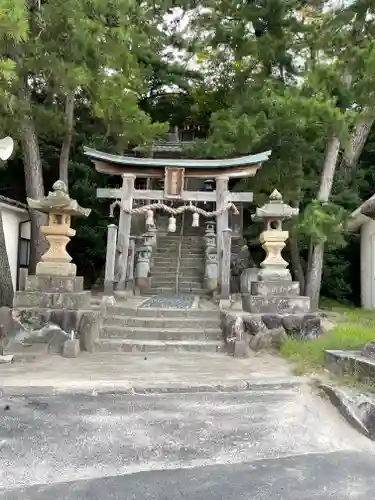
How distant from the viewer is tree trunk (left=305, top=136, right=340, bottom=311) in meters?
14.5

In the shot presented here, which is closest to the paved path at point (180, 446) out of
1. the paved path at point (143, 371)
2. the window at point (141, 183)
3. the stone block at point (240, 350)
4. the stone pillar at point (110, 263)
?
the paved path at point (143, 371)

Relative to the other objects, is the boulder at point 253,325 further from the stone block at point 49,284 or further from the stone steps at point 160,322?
the stone block at point 49,284

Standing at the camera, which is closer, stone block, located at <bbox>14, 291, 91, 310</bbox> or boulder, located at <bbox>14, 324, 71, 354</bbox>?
boulder, located at <bbox>14, 324, 71, 354</bbox>

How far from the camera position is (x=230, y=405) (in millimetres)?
5531

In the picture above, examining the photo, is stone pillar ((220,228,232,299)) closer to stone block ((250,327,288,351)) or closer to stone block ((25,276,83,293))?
stone block ((250,327,288,351))

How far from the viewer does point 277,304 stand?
9.27 metres

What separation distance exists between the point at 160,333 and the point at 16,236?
8.57 m

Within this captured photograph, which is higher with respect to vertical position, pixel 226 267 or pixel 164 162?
pixel 164 162

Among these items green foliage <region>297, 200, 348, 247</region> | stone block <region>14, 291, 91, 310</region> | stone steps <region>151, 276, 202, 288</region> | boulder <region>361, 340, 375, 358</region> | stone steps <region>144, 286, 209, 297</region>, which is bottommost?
boulder <region>361, 340, 375, 358</region>

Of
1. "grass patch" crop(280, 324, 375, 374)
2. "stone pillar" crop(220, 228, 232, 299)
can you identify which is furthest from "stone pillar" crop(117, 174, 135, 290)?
"grass patch" crop(280, 324, 375, 374)

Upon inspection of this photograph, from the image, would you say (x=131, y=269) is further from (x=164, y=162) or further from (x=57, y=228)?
(x=57, y=228)

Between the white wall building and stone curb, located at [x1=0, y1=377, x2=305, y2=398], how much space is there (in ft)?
30.7

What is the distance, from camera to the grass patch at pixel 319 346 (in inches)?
280

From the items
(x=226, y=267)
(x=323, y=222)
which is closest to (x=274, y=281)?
(x=226, y=267)
